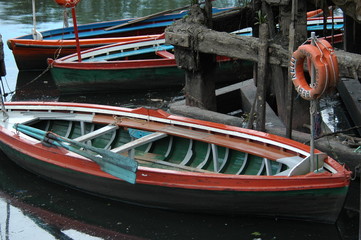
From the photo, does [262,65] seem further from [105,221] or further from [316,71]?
[105,221]

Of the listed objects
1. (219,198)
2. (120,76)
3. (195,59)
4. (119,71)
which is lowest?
(219,198)

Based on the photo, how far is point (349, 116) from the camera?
39.6 feet

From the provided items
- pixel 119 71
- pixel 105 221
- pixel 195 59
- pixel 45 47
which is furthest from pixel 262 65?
pixel 45 47

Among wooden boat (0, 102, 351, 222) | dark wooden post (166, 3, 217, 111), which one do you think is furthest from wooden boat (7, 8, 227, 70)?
dark wooden post (166, 3, 217, 111)

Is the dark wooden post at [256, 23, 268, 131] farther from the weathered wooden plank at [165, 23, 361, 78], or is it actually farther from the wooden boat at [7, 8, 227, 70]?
the wooden boat at [7, 8, 227, 70]

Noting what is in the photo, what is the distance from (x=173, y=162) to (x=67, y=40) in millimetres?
7271

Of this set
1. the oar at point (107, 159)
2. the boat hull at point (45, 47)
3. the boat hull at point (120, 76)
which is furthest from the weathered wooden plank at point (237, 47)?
the boat hull at point (45, 47)

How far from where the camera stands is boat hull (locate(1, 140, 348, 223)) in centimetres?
740

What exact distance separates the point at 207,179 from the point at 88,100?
683 cm

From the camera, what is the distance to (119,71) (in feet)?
45.1

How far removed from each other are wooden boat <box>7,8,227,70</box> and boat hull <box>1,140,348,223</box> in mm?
6809

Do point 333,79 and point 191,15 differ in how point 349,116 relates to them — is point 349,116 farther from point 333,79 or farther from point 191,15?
point 333,79

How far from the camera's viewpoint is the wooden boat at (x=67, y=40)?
1532cm

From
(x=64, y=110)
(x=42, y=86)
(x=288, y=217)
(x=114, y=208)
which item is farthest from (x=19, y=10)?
(x=288, y=217)
